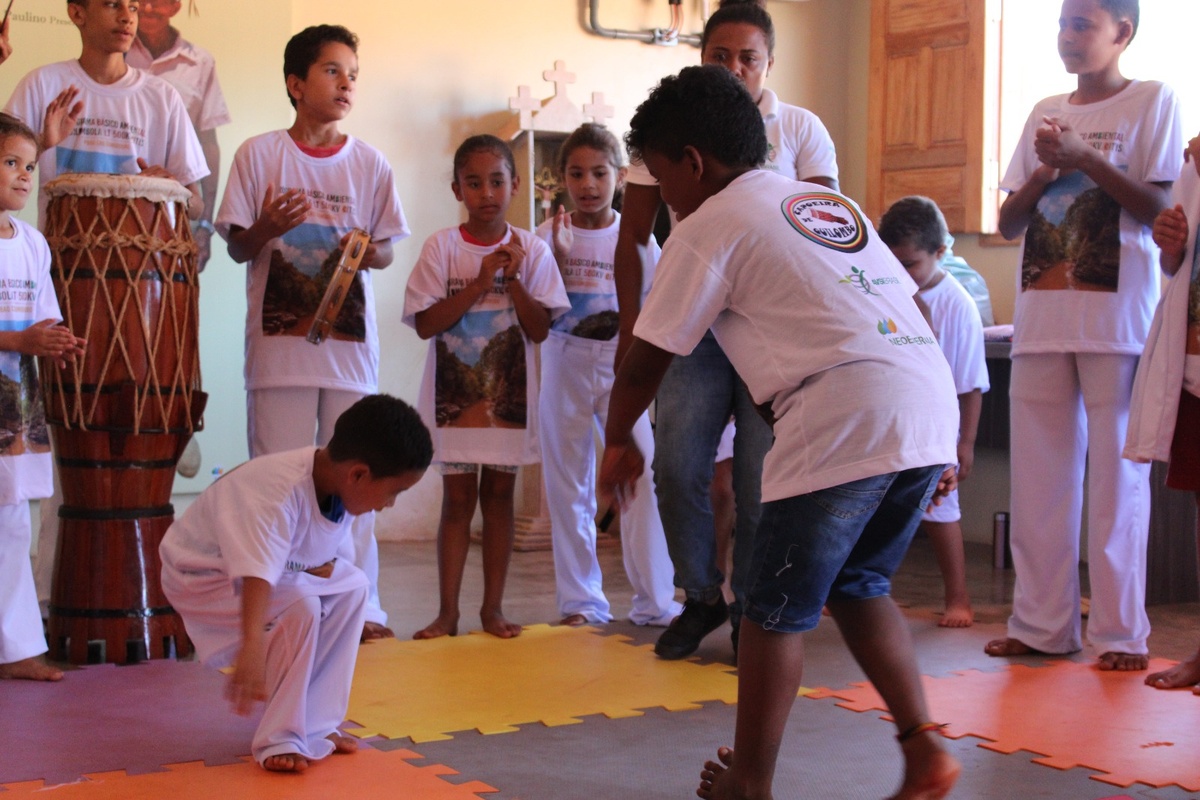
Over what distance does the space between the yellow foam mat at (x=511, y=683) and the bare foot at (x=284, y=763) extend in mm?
285

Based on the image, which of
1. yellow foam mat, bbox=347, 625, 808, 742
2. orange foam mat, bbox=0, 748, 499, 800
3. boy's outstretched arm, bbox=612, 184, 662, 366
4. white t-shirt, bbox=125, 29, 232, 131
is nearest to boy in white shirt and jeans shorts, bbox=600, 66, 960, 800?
orange foam mat, bbox=0, 748, 499, 800

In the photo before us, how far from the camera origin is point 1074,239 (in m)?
3.34

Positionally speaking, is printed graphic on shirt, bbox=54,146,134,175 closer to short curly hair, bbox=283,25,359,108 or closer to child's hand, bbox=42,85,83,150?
child's hand, bbox=42,85,83,150

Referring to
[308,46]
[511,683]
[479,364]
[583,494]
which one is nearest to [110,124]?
[308,46]

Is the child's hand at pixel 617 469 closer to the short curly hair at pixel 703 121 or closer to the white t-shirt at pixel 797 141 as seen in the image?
the short curly hair at pixel 703 121

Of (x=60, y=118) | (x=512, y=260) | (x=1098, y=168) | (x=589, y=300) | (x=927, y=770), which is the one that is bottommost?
(x=927, y=770)

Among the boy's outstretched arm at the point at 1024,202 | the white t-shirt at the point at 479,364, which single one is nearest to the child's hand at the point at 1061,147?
the boy's outstretched arm at the point at 1024,202

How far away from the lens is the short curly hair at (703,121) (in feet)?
7.05

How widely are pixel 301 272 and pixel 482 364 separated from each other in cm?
57

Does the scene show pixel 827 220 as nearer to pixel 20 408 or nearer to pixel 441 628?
pixel 441 628

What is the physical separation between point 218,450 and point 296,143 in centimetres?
210

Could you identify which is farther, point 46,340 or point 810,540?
point 46,340

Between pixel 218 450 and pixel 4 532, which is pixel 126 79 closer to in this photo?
pixel 4 532

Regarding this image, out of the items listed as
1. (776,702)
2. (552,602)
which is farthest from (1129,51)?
(776,702)
